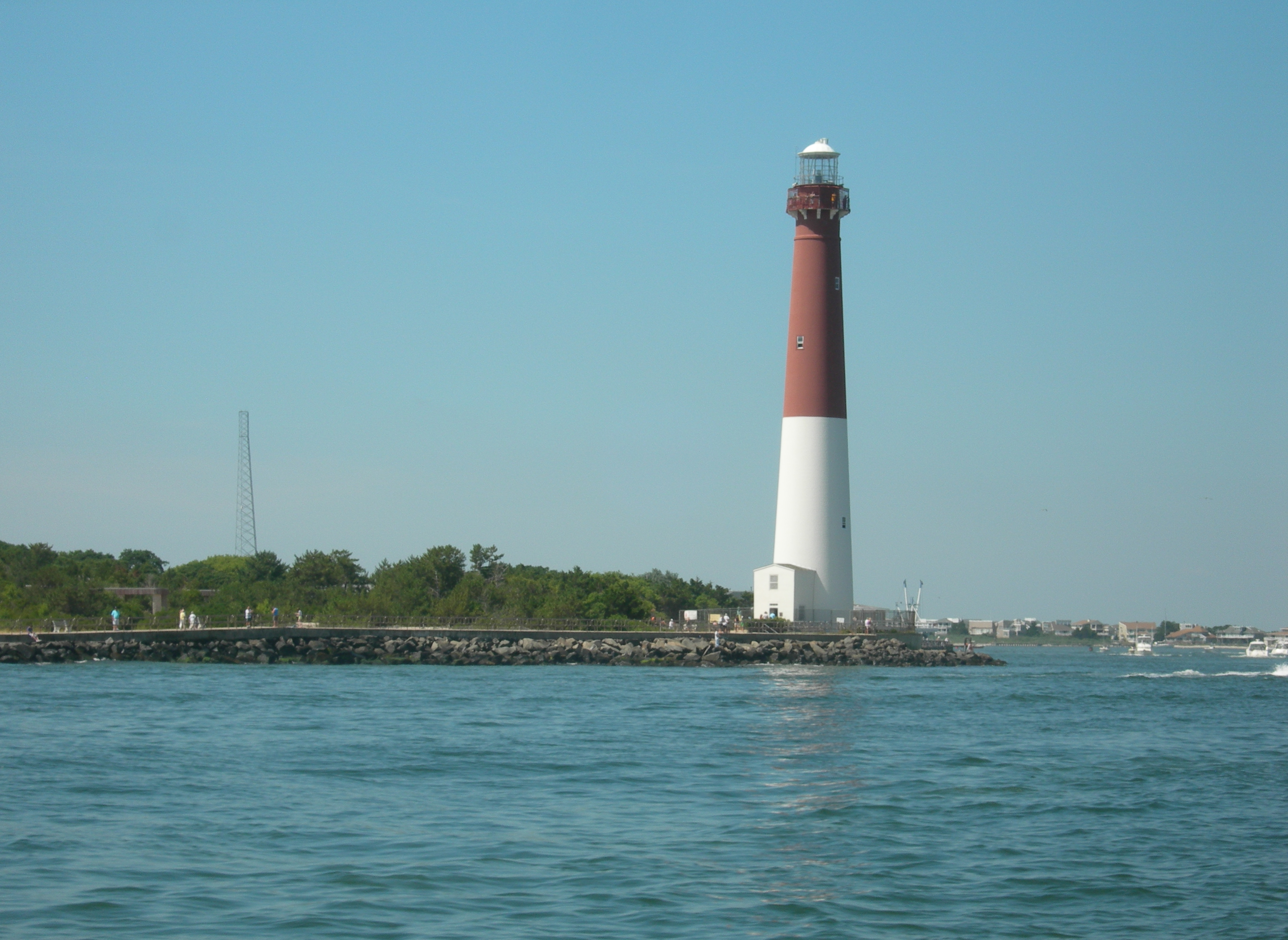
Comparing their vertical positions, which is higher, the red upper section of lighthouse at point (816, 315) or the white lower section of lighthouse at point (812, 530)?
the red upper section of lighthouse at point (816, 315)

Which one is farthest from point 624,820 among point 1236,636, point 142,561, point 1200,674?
point 1236,636

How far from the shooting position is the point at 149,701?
103 feet

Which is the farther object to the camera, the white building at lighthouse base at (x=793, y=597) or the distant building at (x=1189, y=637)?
the distant building at (x=1189, y=637)

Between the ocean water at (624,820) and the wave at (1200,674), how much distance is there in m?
25.1

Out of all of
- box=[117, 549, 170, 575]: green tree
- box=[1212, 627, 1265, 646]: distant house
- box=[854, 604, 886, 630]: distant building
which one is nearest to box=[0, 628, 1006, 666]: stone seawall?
box=[854, 604, 886, 630]: distant building

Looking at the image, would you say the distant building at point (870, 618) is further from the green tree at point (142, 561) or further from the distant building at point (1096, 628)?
the distant building at point (1096, 628)

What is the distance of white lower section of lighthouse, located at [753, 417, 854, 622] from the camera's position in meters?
53.1

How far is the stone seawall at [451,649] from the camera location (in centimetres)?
4722

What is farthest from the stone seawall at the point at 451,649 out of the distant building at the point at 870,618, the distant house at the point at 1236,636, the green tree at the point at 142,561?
the distant house at the point at 1236,636

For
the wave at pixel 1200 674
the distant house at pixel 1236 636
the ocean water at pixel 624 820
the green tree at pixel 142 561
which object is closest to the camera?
the ocean water at pixel 624 820

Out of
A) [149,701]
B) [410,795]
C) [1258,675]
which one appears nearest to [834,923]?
[410,795]

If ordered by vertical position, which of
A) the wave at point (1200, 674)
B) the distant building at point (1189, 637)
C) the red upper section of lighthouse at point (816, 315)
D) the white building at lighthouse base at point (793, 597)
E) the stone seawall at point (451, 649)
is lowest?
the distant building at point (1189, 637)

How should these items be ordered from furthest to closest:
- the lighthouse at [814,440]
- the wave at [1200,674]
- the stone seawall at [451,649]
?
the wave at [1200,674], the lighthouse at [814,440], the stone seawall at [451,649]

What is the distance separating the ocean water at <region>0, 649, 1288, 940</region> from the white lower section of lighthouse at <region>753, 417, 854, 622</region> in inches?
791
